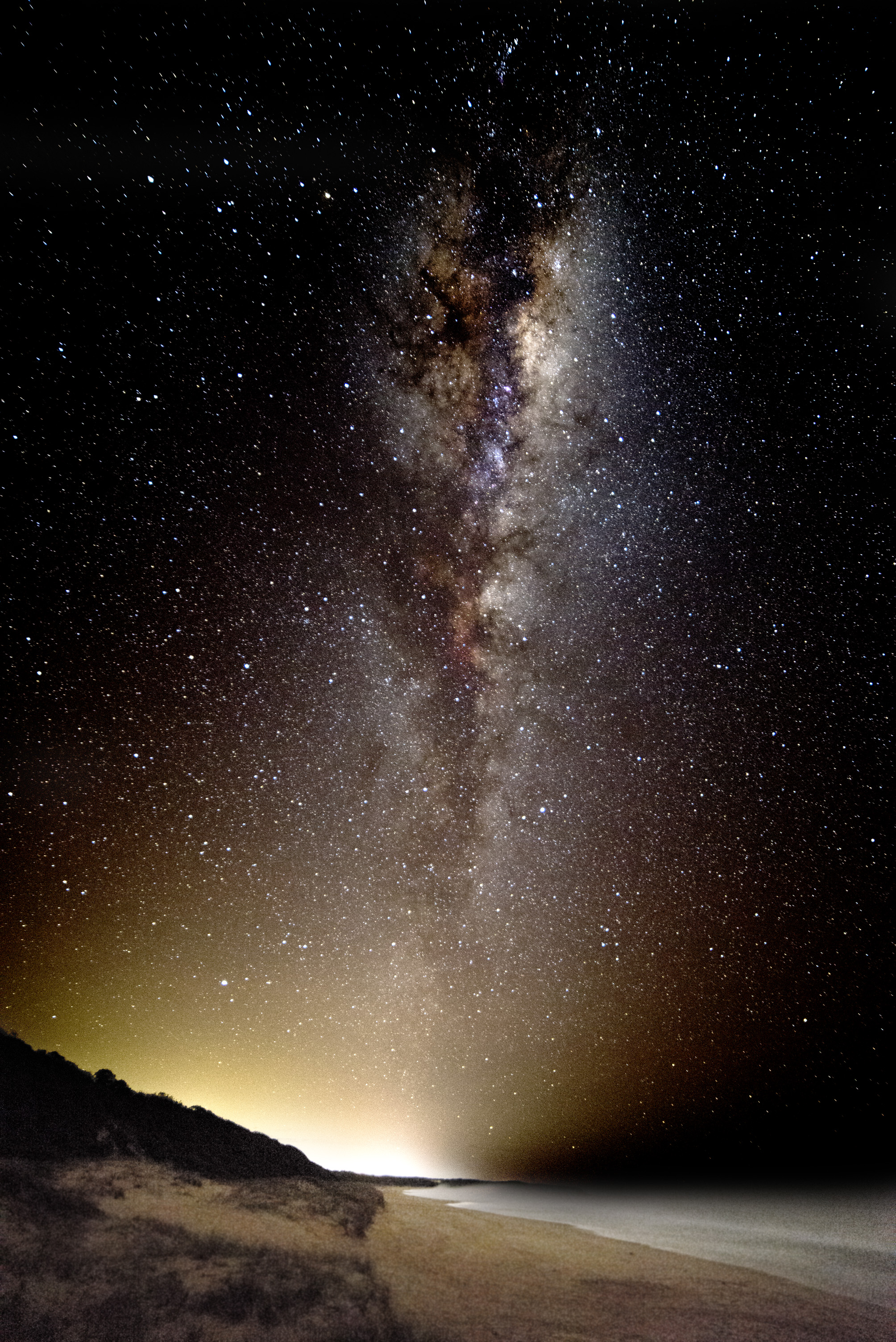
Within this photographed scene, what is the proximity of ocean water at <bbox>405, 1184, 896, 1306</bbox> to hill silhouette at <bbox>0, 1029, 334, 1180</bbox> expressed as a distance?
32.5ft

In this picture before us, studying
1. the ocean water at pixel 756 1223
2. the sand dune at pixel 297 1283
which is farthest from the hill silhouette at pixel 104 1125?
the ocean water at pixel 756 1223

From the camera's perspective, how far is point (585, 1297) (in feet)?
28.2

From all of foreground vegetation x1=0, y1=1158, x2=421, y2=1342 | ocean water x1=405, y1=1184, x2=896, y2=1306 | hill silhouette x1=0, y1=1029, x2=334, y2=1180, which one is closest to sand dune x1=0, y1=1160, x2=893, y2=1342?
foreground vegetation x1=0, y1=1158, x2=421, y2=1342

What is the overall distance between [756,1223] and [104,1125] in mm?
25780

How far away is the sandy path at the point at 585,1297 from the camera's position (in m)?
7.32

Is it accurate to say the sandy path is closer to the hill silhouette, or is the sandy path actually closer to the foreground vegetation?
the foreground vegetation

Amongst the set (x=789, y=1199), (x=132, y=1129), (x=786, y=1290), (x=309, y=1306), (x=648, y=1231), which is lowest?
(x=789, y=1199)

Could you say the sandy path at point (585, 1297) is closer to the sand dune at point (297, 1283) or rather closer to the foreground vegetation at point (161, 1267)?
the sand dune at point (297, 1283)

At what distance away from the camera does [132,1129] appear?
36.1 ft

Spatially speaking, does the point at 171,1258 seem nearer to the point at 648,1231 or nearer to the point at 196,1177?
the point at 196,1177

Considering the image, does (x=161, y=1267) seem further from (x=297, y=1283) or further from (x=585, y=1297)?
(x=585, y=1297)

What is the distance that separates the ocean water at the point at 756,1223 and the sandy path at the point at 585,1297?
1.94 m

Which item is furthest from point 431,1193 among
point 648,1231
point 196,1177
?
point 196,1177

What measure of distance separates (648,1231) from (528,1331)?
1493 cm
